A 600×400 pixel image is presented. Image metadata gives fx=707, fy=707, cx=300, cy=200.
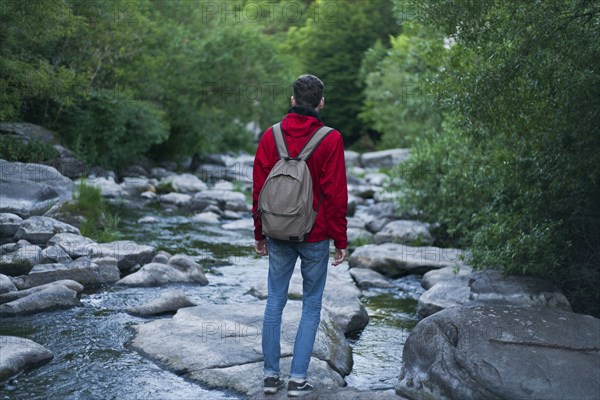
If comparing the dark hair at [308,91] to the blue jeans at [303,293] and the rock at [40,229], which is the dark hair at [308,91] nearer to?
the blue jeans at [303,293]

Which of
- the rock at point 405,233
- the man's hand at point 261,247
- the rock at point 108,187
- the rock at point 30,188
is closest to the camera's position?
the man's hand at point 261,247

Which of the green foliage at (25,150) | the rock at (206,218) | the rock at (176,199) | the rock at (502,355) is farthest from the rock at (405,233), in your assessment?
the green foliage at (25,150)

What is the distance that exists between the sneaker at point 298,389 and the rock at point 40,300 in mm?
4250

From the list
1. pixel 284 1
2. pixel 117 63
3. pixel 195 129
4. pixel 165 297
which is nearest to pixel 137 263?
pixel 165 297

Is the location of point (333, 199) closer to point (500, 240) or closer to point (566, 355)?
point (566, 355)

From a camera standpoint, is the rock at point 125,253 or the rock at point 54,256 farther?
the rock at point 125,253

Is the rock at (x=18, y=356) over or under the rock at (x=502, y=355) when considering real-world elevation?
under

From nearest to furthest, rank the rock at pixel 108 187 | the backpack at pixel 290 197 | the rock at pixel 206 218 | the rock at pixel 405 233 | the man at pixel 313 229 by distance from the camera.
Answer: the backpack at pixel 290 197 < the man at pixel 313 229 < the rock at pixel 405 233 < the rock at pixel 206 218 < the rock at pixel 108 187

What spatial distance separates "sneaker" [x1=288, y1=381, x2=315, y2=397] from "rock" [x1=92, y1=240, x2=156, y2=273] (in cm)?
607

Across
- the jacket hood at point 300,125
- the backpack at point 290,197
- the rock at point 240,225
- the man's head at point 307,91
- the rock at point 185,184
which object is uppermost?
the man's head at point 307,91

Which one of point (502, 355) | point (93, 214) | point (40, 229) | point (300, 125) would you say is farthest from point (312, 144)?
point (93, 214)

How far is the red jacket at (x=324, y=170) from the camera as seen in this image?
5199 millimetres

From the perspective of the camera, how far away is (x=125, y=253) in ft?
36.7

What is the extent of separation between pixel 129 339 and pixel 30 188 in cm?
770
